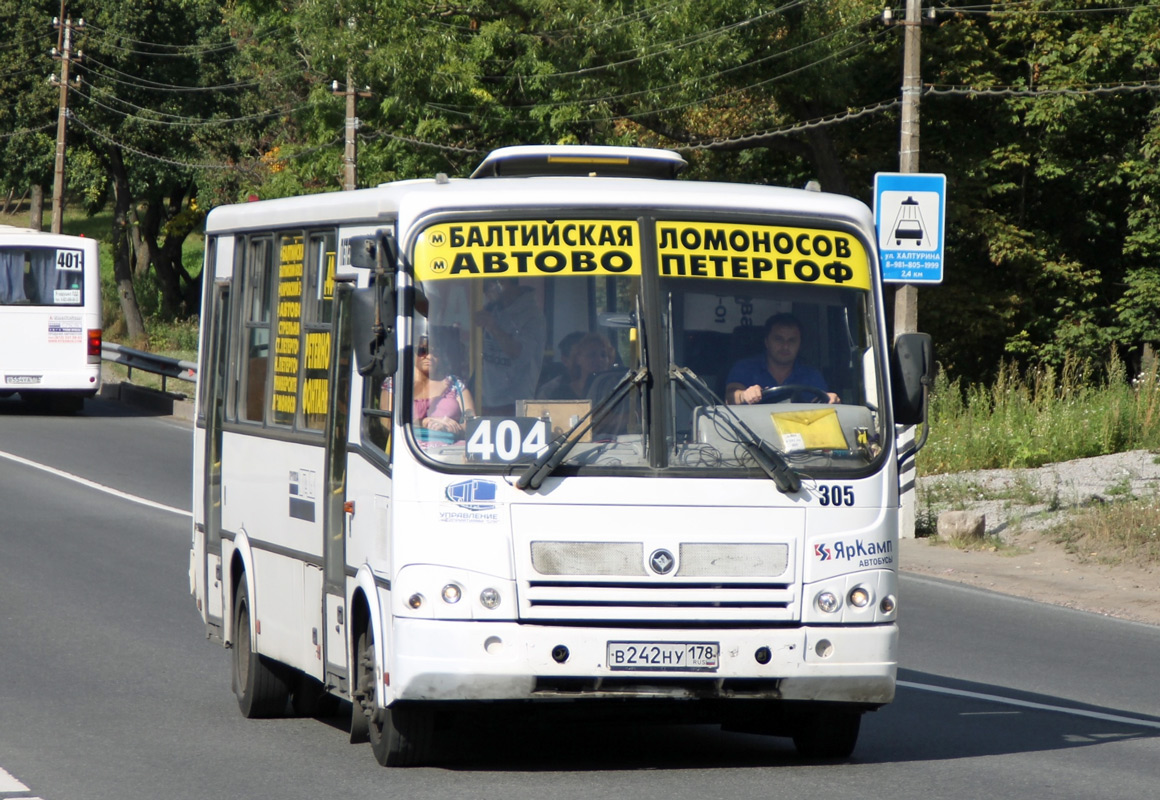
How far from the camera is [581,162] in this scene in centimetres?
922

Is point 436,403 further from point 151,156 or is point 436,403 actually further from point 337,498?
point 151,156

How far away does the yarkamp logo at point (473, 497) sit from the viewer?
709 centimetres

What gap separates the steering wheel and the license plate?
1080 millimetres

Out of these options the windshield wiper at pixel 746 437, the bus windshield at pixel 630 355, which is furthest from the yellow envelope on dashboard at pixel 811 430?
the windshield wiper at pixel 746 437

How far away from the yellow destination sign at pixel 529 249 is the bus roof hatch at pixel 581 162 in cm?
172

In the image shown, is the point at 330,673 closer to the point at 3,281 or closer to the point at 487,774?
the point at 487,774

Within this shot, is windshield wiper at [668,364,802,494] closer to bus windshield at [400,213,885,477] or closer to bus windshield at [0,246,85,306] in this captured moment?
bus windshield at [400,213,885,477]

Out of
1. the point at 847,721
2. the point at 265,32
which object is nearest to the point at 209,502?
the point at 847,721

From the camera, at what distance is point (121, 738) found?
27.4 ft

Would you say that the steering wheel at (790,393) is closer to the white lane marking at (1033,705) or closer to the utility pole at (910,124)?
the white lane marking at (1033,705)

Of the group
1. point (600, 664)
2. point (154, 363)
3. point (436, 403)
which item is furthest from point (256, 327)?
point (154, 363)

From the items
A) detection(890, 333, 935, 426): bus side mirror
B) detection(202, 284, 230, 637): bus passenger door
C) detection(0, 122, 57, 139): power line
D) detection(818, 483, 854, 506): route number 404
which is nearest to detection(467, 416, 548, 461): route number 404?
detection(818, 483, 854, 506): route number 404

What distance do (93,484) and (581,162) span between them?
12375 millimetres

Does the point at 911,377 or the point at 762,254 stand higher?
the point at 762,254
